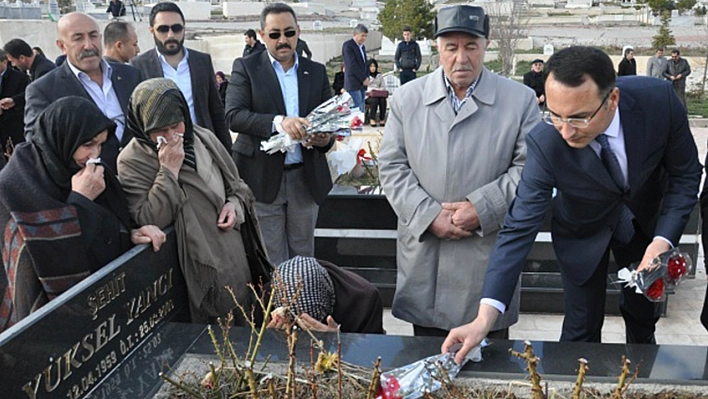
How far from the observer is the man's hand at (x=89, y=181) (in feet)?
8.03

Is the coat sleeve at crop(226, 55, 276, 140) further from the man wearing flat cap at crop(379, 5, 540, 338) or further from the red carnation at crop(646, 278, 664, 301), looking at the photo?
the red carnation at crop(646, 278, 664, 301)

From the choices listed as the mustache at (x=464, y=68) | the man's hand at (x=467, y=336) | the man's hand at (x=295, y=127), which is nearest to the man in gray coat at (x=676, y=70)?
the man's hand at (x=295, y=127)

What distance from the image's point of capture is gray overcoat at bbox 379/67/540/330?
276 cm

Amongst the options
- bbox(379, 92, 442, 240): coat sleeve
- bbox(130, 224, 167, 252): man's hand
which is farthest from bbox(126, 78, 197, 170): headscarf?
bbox(379, 92, 442, 240): coat sleeve

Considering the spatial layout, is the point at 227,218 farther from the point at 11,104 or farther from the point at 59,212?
the point at 11,104

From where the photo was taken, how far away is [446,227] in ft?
8.92

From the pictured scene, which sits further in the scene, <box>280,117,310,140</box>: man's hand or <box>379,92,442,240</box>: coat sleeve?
<box>280,117,310,140</box>: man's hand

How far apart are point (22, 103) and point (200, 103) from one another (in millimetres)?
3754

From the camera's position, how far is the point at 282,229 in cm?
395

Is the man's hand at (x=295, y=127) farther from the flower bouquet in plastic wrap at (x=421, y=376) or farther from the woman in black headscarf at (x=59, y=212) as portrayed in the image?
the flower bouquet in plastic wrap at (x=421, y=376)

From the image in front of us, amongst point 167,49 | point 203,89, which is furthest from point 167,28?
point 203,89

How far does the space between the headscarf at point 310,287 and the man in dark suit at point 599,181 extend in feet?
2.04

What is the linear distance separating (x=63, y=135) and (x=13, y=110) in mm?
5221

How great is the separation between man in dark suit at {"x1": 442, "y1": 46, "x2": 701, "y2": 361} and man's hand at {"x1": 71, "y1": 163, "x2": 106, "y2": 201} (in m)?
1.33
